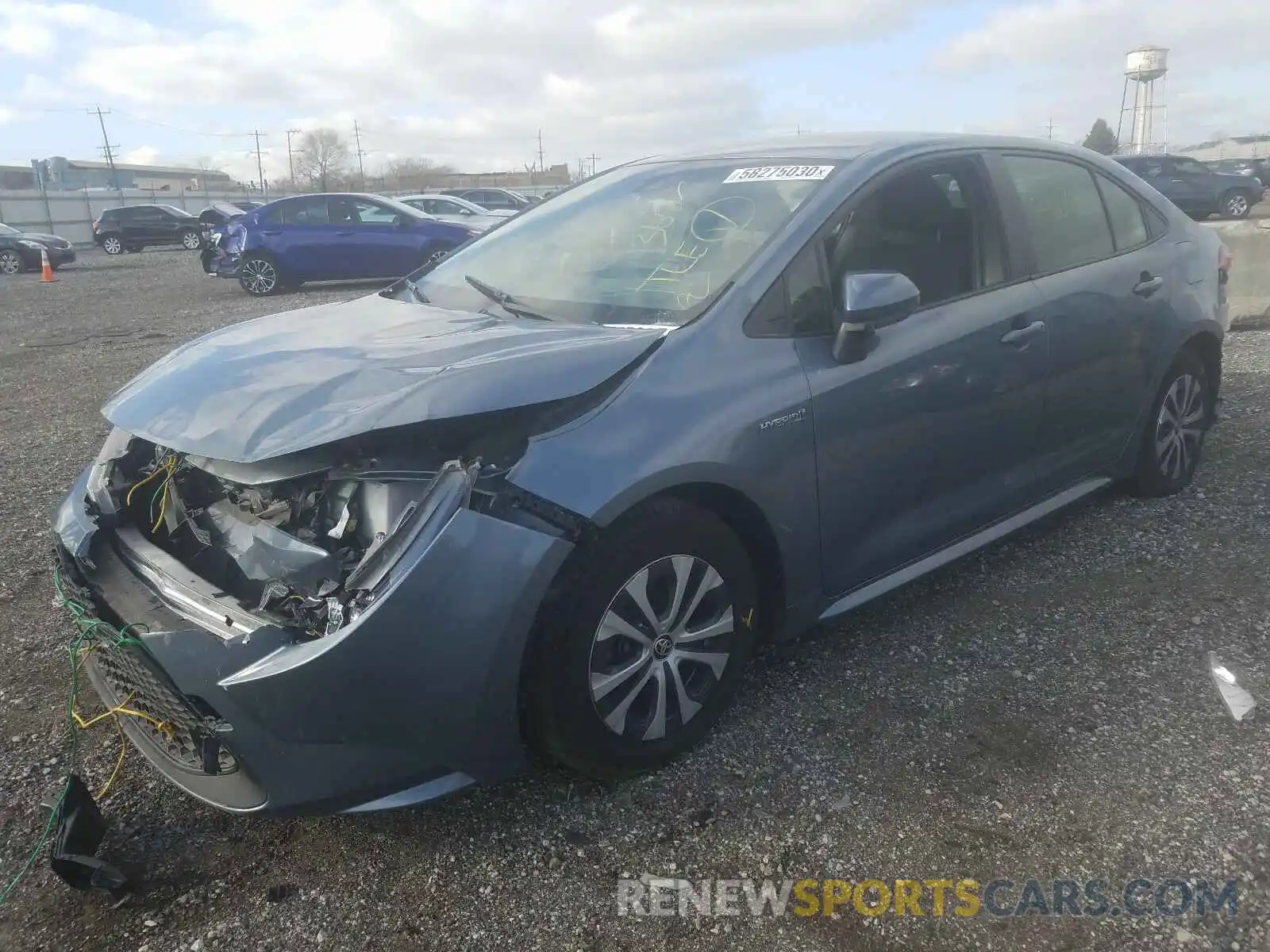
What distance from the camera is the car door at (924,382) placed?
9.34ft

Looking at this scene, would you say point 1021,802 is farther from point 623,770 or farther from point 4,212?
point 4,212

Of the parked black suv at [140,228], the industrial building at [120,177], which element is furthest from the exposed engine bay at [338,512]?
the industrial building at [120,177]

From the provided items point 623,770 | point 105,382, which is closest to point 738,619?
point 623,770

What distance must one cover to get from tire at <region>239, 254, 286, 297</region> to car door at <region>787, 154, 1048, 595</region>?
521 inches

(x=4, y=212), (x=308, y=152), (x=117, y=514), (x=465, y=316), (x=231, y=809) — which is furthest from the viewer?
(x=308, y=152)

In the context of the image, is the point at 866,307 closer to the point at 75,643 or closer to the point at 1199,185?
the point at 75,643

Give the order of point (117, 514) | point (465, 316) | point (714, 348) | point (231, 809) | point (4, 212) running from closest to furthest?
point (231, 809) < point (714, 348) < point (117, 514) < point (465, 316) < point (4, 212)

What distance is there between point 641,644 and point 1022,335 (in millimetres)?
1857

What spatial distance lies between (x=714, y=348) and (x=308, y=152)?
93.8 metres

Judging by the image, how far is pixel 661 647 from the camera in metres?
2.54

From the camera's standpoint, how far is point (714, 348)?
2.63 m

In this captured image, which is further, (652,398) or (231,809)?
(652,398)

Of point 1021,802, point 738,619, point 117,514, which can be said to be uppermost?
point 117,514

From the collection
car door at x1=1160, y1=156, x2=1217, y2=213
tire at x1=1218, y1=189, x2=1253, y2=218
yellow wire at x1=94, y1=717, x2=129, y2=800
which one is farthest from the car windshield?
tire at x1=1218, y1=189, x2=1253, y2=218
